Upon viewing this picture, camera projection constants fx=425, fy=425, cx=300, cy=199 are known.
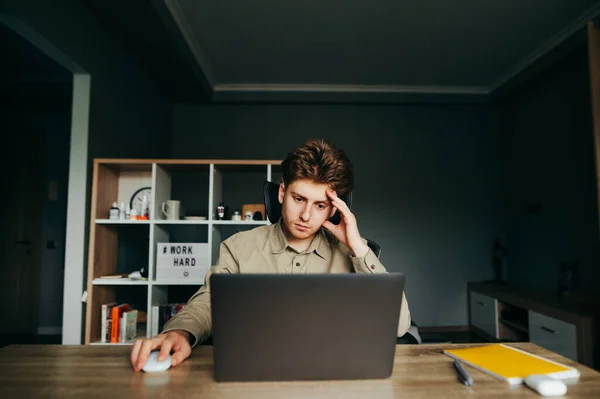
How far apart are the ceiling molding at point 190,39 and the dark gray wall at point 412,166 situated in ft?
2.23

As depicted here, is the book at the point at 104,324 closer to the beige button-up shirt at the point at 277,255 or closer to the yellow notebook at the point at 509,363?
the beige button-up shirt at the point at 277,255

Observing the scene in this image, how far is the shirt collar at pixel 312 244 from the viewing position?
1.64 m

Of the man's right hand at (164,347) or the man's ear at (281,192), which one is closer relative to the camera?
the man's right hand at (164,347)

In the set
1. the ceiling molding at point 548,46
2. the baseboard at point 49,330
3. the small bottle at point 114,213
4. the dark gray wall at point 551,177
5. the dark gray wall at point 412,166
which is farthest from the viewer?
the dark gray wall at point 412,166

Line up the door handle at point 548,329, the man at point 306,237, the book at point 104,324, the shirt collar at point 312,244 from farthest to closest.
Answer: the door handle at point 548,329, the book at point 104,324, the shirt collar at point 312,244, the man at point 306,237

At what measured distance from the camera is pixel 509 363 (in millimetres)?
1020

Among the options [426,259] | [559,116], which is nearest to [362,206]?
[426,259]

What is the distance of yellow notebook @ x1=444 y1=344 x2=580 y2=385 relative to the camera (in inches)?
36.9

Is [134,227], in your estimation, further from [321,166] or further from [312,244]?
[321,166]

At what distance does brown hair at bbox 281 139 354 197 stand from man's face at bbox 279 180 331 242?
0.08 ft

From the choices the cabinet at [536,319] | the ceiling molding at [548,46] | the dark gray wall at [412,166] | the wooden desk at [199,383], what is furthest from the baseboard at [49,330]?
the ceiling molding at [548,46]

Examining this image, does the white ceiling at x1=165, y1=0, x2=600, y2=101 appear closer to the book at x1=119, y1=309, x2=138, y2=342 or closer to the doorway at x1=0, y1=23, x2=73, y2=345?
the doorway at x1=0, y1=23, x2=73, y2=345

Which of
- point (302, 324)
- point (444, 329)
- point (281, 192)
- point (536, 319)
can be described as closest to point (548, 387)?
point (302, 324)

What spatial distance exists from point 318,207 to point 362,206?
3.59 metres
